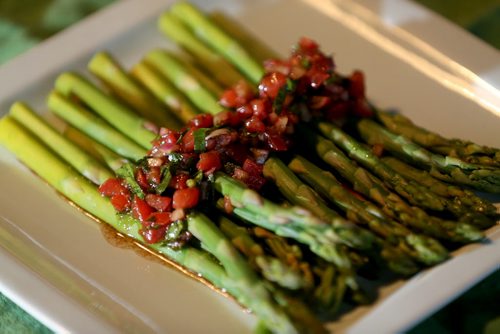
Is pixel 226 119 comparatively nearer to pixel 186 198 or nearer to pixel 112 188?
pixel 186 198

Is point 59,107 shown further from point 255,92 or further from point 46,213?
point 255,92

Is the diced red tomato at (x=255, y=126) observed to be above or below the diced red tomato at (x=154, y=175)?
above

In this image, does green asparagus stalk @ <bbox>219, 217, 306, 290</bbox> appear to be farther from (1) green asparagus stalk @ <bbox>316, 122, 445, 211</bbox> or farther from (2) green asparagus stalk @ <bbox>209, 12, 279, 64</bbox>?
(2) green asparagus stalk @ <bbox>209, 12, 279, 64</bbox>

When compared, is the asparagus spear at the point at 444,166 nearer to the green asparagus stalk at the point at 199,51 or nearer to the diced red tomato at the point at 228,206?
the diced red tomato at the point at 228,206

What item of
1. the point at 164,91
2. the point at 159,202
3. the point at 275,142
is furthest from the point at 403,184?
the point at 164,91

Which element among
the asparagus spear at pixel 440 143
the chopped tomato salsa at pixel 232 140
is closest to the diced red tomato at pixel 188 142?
the chopped tomato salsa at pixel 232 140
